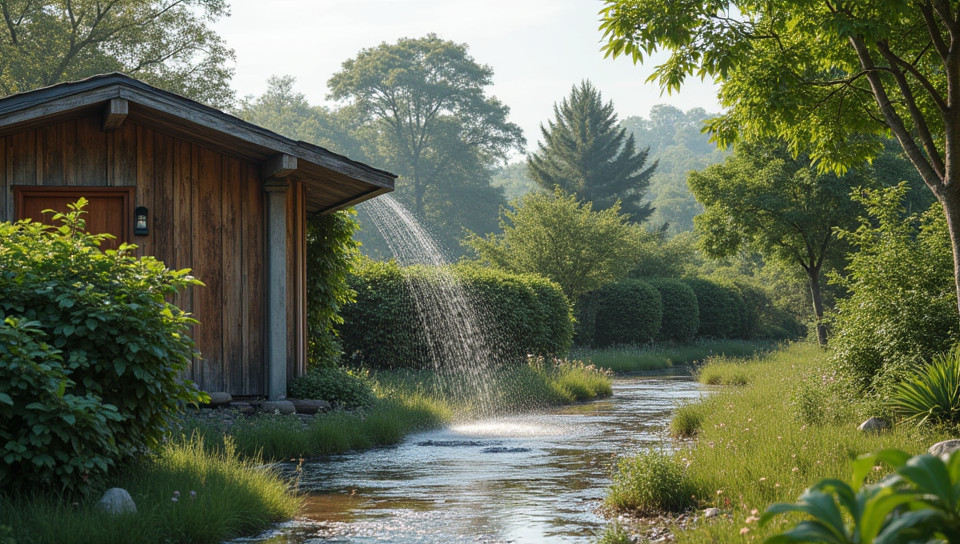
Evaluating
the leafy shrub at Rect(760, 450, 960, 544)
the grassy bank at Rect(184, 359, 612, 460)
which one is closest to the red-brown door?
the grassy bank at Rect(184, 359, 612, 460)

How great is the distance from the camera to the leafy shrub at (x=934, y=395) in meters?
8.50

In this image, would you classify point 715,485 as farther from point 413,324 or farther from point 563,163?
Result: point 563,163

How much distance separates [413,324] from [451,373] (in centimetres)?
133

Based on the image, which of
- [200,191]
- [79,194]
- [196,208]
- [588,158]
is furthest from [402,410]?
[588,158]

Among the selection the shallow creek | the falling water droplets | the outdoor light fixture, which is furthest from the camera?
the falling water droplets

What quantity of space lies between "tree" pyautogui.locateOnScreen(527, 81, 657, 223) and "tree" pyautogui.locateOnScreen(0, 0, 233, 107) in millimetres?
27453

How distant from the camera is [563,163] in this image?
62344 millimetres

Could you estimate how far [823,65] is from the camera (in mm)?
10680

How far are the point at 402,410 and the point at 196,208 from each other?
395 centimetres

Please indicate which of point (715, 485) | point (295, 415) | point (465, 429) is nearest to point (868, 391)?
point (715, 485)

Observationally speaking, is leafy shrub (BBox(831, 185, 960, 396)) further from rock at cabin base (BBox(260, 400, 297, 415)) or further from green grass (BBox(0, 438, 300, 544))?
rock at cabin base (BBox(260, 400, 297, 415))

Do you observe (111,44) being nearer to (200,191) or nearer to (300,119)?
(200,191)

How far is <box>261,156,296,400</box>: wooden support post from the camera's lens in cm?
1212

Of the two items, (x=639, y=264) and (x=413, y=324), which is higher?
(x=639, y=264)
